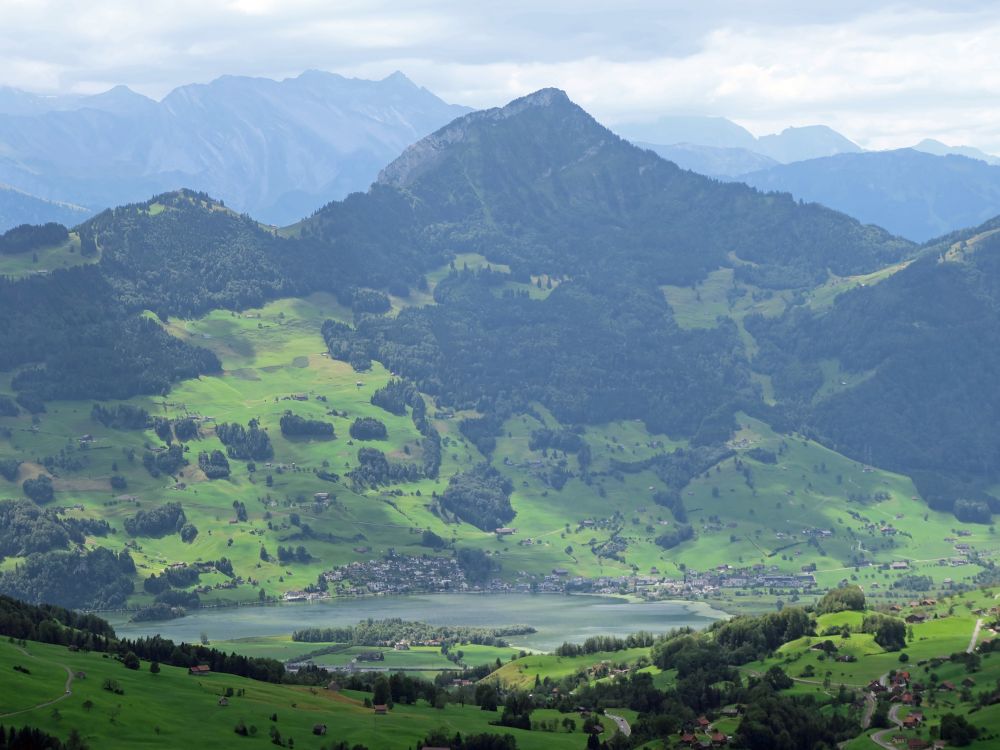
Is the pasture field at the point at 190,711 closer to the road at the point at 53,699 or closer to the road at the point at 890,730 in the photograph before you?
the road at the point at 53,699

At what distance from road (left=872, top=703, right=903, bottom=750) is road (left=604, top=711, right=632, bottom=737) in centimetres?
2477

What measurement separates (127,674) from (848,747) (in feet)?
227

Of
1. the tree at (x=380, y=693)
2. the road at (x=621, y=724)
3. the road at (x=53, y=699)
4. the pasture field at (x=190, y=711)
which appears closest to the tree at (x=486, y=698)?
the pasture field at (x=190, y=711)

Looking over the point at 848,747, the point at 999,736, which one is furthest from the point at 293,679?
the point at 999,736

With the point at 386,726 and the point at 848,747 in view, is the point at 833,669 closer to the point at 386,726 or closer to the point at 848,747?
the point at 848,747

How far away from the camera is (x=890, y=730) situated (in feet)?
493

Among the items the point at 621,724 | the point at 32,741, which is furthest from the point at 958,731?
the point at 32,741

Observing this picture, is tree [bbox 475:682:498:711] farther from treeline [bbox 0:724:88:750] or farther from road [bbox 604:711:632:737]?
treeline [bbox 0:724:88:750]

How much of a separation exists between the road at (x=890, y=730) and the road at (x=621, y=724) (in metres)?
24.8

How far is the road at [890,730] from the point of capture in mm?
142587

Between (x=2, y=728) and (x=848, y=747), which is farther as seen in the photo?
(x=848, y=747)

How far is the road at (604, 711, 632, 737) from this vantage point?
6358 inches

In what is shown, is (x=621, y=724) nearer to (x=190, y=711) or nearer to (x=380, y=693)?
(x=380, y=693)

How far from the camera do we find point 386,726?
14650 cm
